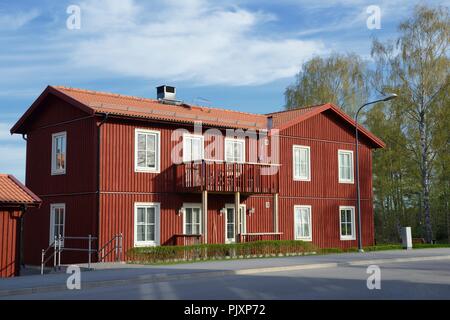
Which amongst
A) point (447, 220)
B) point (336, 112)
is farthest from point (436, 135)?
point (336, 112)

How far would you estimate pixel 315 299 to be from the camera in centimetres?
1134

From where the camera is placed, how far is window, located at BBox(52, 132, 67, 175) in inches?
998

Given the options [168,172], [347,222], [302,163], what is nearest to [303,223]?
[302,163]

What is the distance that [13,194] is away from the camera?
19203mm

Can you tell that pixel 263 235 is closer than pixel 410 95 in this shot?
Yes

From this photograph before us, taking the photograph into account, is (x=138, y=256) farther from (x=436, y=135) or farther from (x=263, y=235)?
(x=436, y=135)

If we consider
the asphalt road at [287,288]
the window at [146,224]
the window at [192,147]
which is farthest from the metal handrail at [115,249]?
the asphalt road at [287,288]

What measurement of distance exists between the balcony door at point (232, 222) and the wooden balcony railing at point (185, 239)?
2284 millimetres

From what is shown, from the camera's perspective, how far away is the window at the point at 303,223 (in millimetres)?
29922

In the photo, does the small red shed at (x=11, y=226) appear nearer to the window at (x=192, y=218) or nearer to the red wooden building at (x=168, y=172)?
the red wooden building at (x=168, y=172)

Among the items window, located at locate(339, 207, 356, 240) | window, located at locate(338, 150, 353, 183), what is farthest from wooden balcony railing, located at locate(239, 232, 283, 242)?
window, located at locate(338, 150, 353, 183)

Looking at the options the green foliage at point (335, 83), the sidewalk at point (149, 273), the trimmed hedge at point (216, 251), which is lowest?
the sidewalk at point (149, 273)

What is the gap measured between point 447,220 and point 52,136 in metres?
35.5
